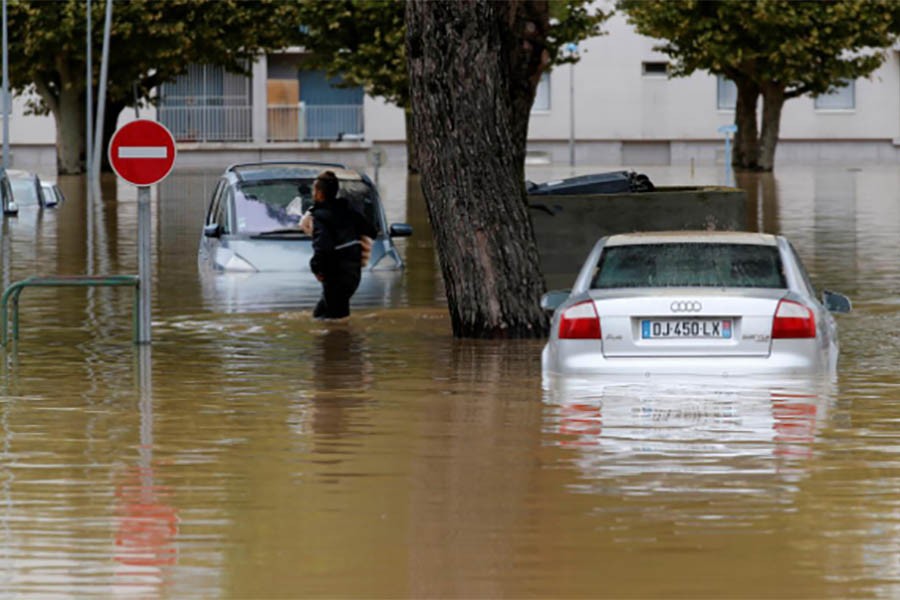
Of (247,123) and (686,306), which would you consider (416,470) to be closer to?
(686,306)

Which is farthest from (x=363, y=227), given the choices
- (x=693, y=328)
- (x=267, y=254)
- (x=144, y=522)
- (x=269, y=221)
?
(x=144, y=522)

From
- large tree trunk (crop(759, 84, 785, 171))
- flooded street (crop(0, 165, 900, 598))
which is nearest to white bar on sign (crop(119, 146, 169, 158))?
flooded street (crop(0, 165, 900, 598))

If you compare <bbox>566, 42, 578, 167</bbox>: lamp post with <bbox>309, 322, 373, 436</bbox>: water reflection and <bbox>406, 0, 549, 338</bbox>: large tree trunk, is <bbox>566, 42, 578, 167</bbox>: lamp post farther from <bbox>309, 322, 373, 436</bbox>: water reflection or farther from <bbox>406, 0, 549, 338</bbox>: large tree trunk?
<bbox>406, 0, 549, 338</bbox>: large tree trunk

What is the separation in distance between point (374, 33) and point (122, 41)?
757 cm

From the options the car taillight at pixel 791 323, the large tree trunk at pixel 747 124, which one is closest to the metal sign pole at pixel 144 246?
the car taillight at pixel 791 323

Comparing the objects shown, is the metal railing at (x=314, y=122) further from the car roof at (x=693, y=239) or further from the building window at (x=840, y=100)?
the car roof at (x=693, y=239)

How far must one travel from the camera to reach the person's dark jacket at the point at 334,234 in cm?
1947

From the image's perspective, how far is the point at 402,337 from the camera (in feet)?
59.8

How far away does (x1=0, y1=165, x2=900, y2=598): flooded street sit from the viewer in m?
8.23

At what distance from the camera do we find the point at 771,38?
65.8m

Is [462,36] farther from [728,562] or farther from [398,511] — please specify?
[728,562]

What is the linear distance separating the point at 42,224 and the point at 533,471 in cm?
2911

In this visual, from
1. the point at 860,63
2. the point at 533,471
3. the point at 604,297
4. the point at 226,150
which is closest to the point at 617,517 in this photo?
the point at 533,471

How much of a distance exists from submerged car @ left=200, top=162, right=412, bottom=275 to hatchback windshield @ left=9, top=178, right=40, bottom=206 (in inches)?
856
